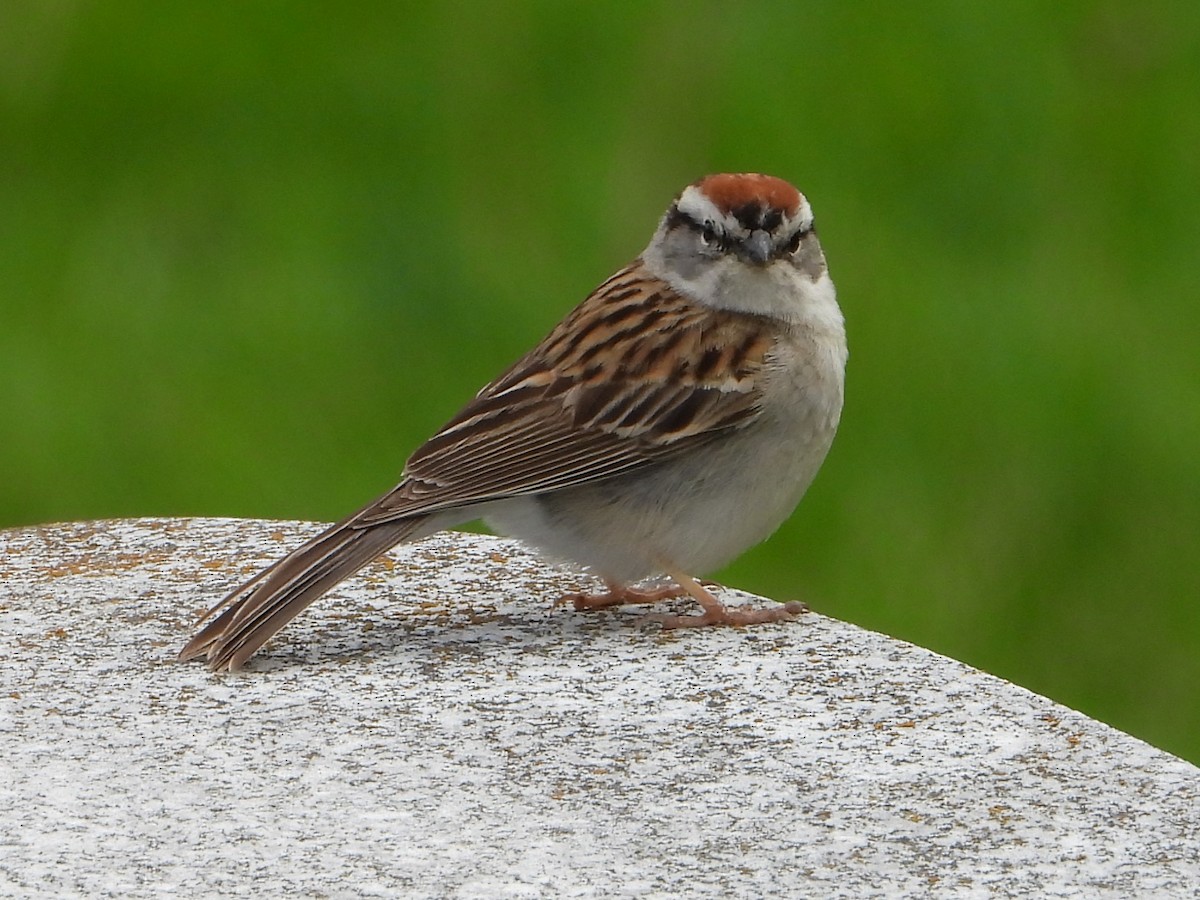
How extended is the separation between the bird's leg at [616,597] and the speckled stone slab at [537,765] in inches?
3.1

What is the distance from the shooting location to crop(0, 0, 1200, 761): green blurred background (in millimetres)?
7488

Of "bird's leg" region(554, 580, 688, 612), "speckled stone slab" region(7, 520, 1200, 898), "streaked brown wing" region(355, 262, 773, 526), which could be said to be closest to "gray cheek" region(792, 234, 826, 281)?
"streaked brown wing" region(355, 262, 773, 526)

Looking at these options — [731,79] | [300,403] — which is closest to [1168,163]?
[731,79]

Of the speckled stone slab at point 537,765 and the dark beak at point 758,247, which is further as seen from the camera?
the dark beak at point 758,247

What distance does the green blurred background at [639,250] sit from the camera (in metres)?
7.49

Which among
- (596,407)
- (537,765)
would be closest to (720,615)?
(596,407)

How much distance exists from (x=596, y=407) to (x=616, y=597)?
0.41m

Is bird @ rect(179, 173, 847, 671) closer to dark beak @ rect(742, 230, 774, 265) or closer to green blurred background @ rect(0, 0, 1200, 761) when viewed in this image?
dark beak @ rect(742, 230, 774, 265)

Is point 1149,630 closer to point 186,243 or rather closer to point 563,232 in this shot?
point 563,232

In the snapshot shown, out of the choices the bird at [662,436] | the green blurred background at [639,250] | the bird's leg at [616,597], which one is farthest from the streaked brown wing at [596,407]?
the green blurred background at [639,250]

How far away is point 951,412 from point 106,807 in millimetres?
4785

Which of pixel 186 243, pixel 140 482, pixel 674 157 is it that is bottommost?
pixel 140 482

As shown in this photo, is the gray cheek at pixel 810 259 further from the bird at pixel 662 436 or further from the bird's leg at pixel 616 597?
the bird's leg at pixel 616 597

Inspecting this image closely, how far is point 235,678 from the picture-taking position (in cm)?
435
